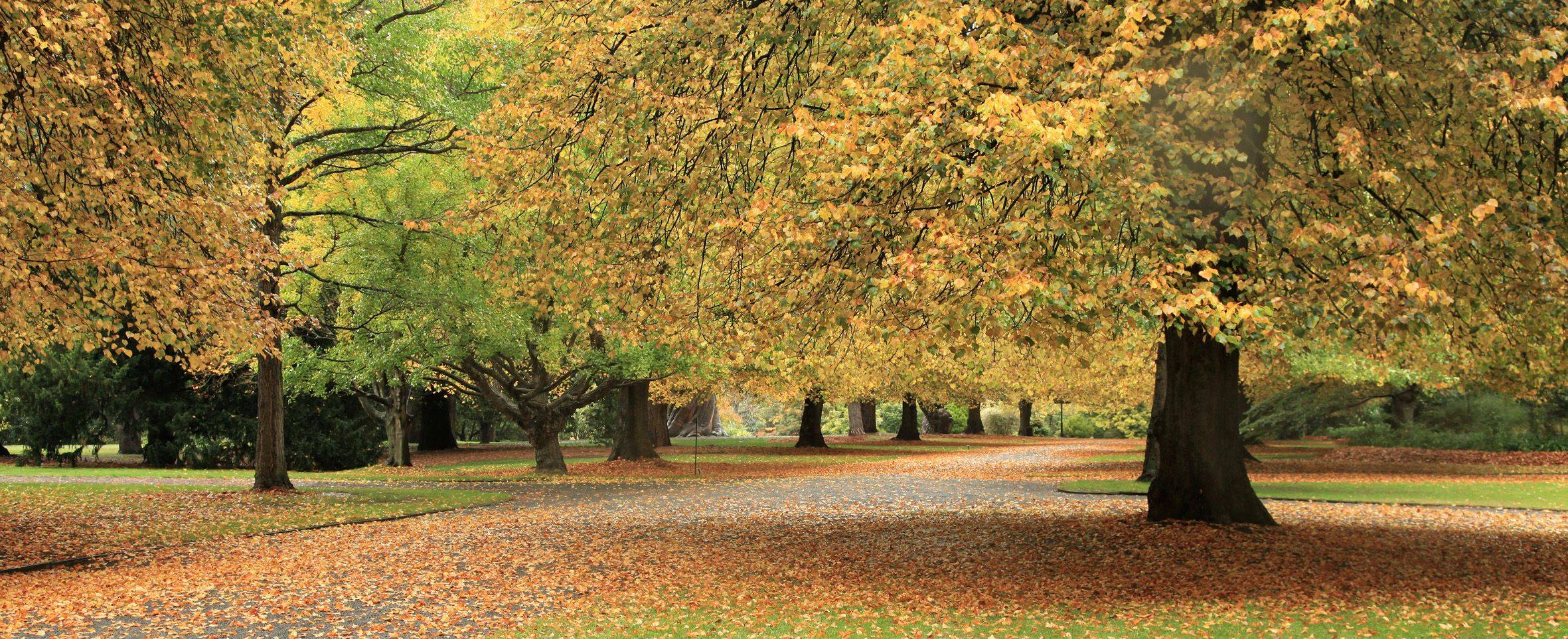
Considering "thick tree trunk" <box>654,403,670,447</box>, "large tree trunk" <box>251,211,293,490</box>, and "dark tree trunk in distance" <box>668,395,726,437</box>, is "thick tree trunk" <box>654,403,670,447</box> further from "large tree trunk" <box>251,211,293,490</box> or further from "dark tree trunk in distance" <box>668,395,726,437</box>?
"large tree trunk" <box>251,211,293,490</box>

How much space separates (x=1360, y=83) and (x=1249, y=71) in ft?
2.85

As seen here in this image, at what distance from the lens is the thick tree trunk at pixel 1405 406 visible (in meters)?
39.2

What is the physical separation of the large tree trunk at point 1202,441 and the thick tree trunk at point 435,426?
40.4 m

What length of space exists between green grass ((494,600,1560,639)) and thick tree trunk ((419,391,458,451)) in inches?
1684

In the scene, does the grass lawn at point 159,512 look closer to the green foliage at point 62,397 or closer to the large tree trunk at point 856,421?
the green foliage at point 62,397

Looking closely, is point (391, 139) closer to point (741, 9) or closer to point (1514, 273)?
point (741, 9)

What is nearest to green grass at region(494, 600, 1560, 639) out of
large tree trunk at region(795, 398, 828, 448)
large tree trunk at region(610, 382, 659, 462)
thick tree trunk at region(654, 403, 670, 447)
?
large tree trunk at region(610, 382, 659, 462)

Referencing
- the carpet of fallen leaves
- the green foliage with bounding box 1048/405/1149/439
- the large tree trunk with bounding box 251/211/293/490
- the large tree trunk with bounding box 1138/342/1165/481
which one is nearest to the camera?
the carpet of fallen leaves

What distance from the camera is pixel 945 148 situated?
969 centimetres

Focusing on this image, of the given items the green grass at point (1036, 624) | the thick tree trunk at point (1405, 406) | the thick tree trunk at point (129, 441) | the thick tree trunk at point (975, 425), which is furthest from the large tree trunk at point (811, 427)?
the green grass at point (1036, 624)

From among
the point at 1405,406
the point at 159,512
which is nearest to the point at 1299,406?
the point at 1405,406

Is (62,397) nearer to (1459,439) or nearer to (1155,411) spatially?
(1155,411)

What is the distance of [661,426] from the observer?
163 ft

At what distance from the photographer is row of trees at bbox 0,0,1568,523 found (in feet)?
29.7
